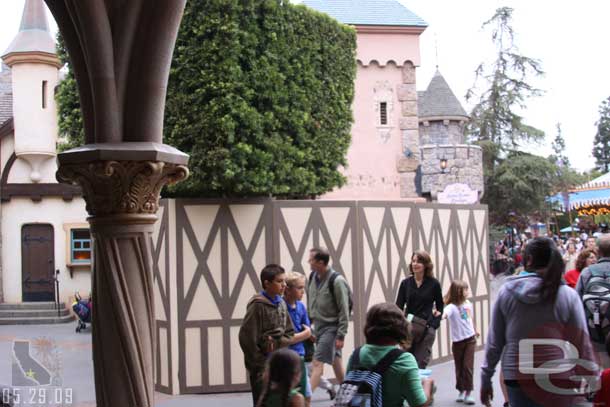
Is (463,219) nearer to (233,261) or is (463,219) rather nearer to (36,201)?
(233,261)

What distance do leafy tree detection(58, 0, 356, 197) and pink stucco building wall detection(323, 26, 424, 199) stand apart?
28.5 feet

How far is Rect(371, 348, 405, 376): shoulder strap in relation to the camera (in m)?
3.35

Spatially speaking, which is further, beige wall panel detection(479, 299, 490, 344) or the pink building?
the pink building

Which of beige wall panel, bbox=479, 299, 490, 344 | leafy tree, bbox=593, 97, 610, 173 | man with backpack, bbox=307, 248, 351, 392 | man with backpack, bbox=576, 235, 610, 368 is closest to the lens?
man with backpack, bbox=576, 235, 610, 368

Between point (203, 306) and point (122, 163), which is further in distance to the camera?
point (203, 306)

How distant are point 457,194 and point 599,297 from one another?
15.8m

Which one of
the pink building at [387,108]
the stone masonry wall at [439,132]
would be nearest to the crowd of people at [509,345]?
the pink building at [387,108]

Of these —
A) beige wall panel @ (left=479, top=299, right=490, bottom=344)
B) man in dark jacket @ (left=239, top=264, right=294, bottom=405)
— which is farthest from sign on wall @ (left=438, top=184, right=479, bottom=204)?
man in dark jacket @ (left=239, top=264, right=294, bottom=405)

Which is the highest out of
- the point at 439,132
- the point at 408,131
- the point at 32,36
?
the point at 32,36

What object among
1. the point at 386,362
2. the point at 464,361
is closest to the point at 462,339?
the point at 464,361

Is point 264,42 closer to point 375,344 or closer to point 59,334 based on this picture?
point 375,344

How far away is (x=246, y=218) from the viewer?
928 centimetres

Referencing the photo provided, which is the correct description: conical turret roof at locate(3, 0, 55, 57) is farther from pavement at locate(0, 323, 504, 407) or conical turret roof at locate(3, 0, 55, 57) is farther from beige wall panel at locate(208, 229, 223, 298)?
beige wall panel at locate(208, 229, 223, 298)

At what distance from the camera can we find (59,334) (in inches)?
667
